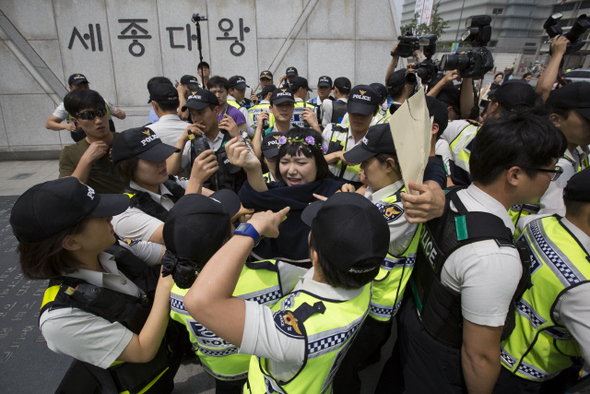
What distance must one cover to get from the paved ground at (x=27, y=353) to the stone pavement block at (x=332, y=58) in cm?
835

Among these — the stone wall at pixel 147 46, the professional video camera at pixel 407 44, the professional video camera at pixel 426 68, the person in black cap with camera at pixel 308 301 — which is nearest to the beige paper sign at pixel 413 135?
the person in black cap with camera at pixel 308 301

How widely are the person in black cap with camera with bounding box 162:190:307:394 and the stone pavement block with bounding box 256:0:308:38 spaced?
891cm

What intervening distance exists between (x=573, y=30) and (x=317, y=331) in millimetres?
4310

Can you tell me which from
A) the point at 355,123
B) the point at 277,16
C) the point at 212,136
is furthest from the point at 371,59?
the point at 212,136

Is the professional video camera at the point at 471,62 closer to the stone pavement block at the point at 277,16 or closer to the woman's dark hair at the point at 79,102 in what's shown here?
→ the woman's dark hair at the point at 79,102

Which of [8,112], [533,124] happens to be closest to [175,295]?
[533,124]

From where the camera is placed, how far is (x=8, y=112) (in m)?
8.17

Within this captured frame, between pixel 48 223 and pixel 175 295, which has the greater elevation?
pixel 48 223

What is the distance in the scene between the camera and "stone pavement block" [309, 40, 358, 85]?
9438mm

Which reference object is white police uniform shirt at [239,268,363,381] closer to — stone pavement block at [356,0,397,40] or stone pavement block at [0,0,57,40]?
stone pavement block at [356,0,397,40]

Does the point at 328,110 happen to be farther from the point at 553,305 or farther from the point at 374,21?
the point at 374,21

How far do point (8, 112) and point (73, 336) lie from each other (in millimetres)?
9807

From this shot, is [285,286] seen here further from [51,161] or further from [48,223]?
[51,161]

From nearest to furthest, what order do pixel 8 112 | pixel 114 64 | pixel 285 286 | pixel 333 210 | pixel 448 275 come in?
pixel 333 210, pixel 448 275, pixel 285 286, pixel 8 112, pixel 114 64
